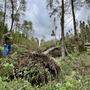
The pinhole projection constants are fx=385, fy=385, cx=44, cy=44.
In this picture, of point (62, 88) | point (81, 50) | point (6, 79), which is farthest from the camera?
point (81, 50)

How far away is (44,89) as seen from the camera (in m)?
10.8

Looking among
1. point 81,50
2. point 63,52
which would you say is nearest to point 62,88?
point 63,52

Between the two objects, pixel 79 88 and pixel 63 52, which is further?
pixel 63 52

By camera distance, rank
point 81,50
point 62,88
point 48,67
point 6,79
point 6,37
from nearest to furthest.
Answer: point 62,88 → point 6,79 → point 48,67 → point 6,37 → point 81,50

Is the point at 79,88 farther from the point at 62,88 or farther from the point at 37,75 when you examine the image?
the point at 37,75

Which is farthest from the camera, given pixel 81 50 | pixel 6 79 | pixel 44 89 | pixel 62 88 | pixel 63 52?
pixel 81 50

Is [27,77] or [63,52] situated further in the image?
[63,52]

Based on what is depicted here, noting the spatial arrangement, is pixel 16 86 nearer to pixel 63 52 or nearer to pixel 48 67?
pixel 48 67

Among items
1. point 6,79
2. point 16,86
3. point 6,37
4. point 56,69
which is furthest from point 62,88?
point 6,37

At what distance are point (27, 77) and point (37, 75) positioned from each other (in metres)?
0.35

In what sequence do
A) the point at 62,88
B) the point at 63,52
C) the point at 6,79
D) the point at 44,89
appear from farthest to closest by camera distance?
the point at 63,52 < the point at 6,79 < the point at 44,89 < the point at 62,88

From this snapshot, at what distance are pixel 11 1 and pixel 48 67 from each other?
31.1m

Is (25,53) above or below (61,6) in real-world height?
below

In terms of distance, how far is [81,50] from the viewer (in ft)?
103
